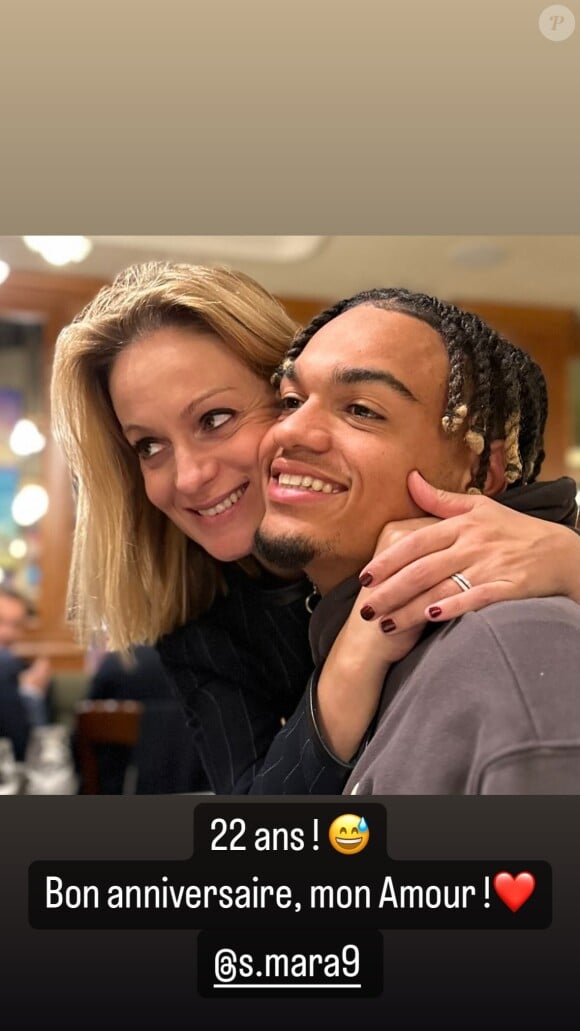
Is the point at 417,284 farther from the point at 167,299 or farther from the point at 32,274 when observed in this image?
the point at 32,274

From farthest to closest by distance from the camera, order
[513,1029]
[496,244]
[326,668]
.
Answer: [326,668] → [496,244] → [513,1029]

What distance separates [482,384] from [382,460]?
0.33ft

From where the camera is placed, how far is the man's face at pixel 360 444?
0.68 m

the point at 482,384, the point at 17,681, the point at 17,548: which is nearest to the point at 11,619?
the point at 17,681

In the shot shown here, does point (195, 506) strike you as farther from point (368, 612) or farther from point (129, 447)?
point (368, 612)

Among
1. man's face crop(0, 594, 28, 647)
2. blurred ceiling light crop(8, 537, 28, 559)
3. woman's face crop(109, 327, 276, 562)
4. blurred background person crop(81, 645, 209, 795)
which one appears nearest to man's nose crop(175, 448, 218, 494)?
woman's face crop(109, 327, 276, 562)

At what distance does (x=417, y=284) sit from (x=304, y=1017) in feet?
1.65

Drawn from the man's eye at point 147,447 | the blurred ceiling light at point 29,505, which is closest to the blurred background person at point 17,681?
the blurred ceiling light at point 29,505

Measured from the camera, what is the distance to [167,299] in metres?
0.86

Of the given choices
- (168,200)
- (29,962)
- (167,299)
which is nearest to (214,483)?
(167,299)

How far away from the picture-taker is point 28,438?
1.52m

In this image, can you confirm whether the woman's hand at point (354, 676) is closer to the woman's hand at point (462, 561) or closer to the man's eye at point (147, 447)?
the woman's hand at point (462, 561)

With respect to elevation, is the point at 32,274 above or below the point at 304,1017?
above

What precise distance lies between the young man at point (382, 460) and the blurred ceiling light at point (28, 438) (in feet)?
2.55
